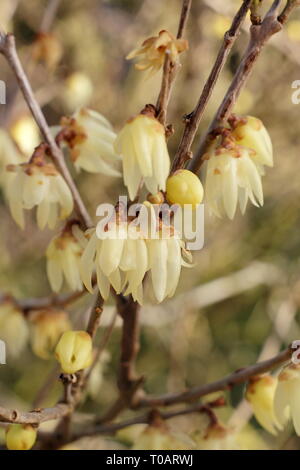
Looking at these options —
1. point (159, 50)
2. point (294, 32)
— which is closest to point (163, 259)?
point (159, 50)

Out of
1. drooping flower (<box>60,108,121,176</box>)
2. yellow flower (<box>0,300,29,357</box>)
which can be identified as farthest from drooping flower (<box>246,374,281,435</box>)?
yellow flower (<box>0,300,29,357</box>)

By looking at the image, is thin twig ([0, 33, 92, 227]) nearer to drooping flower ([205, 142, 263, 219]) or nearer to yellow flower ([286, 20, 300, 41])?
drooping flower ([205, 142, 263, 219])

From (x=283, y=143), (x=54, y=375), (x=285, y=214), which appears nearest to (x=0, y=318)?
(x=54, y=375)

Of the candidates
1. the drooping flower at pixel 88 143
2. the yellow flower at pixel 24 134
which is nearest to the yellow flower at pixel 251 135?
the drooping flower at pixel 88 143
